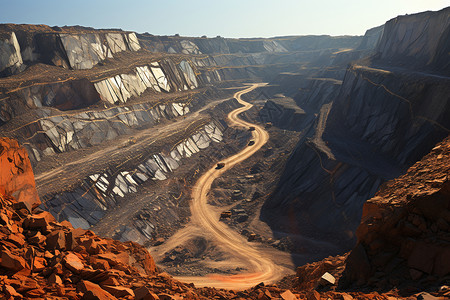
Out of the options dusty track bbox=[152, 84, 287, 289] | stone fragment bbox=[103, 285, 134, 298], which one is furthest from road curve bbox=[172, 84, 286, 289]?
stone fragment bbox=[103, 285, 134, 298]

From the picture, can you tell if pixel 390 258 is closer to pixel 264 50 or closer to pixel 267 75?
pixel 267 75

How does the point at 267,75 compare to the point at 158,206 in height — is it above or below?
above

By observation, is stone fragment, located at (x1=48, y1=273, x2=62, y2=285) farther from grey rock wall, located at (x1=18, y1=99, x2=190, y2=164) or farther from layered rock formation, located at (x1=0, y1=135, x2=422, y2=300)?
grey rock wall, located at (x1=18, y1=99, x2=190, y2=164)

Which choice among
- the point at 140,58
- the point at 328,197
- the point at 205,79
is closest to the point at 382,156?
the point at 328,197

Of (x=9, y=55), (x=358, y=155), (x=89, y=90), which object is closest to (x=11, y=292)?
(x=358, y=155)

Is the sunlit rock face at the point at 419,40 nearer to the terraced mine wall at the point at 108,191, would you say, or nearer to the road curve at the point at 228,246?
the road curve at the point at 228,246

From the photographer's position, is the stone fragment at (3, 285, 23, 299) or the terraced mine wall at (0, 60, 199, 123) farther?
the terraced mine wall at (0, 60, 199, 123)

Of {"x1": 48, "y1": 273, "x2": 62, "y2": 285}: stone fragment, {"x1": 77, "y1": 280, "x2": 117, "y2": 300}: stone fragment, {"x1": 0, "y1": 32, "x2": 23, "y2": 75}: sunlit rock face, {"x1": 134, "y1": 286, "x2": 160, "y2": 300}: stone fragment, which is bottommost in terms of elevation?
{"x1": 134, "y1": 286, "x2": 160, "y2": 300}: stone fragment

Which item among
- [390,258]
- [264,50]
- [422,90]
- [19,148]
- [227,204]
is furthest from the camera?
[264,50]
